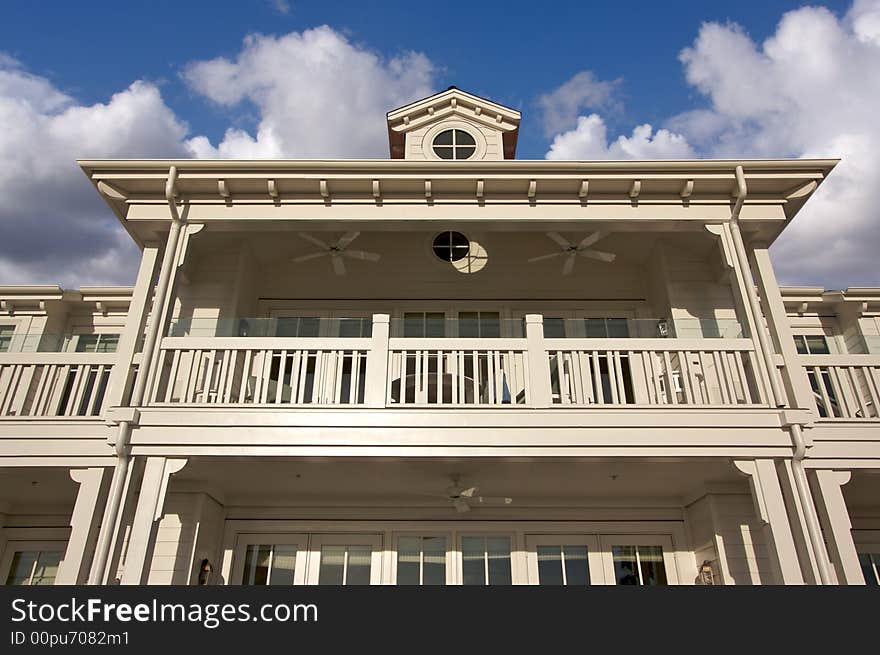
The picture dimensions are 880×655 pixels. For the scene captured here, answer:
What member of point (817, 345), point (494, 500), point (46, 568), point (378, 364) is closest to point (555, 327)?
point (378, 364)

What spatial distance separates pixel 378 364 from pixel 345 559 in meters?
3.12

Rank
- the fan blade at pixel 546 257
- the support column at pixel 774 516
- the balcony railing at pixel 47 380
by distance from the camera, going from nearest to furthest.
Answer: the support column at pixel 774 516 → the balcony railing at pixel 47 380 → the fan blade at pixel 546 257

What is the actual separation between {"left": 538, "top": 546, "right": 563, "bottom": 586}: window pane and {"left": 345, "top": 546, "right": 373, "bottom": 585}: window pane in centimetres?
238

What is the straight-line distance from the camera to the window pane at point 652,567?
7648 millimetres

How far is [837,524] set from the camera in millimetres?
5992

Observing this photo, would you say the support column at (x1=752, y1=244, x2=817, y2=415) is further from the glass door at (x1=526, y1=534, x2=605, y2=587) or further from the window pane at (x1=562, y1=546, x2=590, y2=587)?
the window pane at (x1=562, y1=546, x2=590, y2=587)

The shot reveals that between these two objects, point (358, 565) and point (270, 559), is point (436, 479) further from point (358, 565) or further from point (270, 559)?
point (270, 559)

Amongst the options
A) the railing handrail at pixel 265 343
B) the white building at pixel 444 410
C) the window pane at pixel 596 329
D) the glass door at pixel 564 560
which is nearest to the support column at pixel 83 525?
the white building at pixel 444 410

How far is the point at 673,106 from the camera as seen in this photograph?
12367 mm

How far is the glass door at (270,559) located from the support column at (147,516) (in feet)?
6.65

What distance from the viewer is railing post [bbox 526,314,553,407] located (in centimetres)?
632

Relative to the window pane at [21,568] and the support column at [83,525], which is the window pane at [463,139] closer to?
the support column at [83,525]

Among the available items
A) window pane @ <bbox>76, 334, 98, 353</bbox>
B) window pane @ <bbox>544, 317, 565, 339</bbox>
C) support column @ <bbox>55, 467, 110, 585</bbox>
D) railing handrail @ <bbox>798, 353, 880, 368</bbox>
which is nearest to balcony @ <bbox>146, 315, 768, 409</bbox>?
window pane @ <bbox>544, 317, 565, 339</bbox>

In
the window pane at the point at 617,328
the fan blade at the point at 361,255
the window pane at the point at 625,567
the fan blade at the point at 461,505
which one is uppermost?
the fan blade at the point at 361,255
